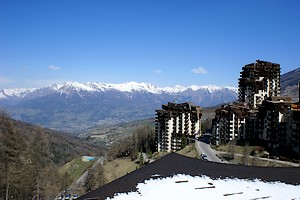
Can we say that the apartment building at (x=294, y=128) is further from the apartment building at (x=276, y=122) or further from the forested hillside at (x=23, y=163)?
the forested hillside at (x=23, y=163)

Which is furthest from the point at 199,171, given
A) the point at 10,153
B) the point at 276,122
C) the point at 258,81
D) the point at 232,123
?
the point at 258,81

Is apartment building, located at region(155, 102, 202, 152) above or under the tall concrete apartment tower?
under

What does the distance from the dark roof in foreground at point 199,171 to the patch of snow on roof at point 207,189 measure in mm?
354

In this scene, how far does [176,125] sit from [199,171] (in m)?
62.3

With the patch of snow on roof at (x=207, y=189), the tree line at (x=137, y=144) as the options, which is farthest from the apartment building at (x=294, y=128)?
the patch of snow on roof at (x=207, y=189)

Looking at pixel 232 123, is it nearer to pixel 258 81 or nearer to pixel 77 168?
pixel 258 81

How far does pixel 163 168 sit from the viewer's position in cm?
1085

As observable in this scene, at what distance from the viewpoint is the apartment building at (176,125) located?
72.2 m

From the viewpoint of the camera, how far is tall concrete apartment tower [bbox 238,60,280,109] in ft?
245

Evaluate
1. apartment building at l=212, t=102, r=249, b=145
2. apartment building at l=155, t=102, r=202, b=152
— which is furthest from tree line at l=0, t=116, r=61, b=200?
apartment building at l=155, t=102, r=202, b=152

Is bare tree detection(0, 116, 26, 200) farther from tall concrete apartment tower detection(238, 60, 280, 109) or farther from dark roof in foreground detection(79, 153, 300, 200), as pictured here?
tall concrete apartment tower detection(238, 60, 280, 109)

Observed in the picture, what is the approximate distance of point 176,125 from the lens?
7300cm

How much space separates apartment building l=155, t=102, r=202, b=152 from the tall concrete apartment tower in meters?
12.5

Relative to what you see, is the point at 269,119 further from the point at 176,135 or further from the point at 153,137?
the point at 153,137
